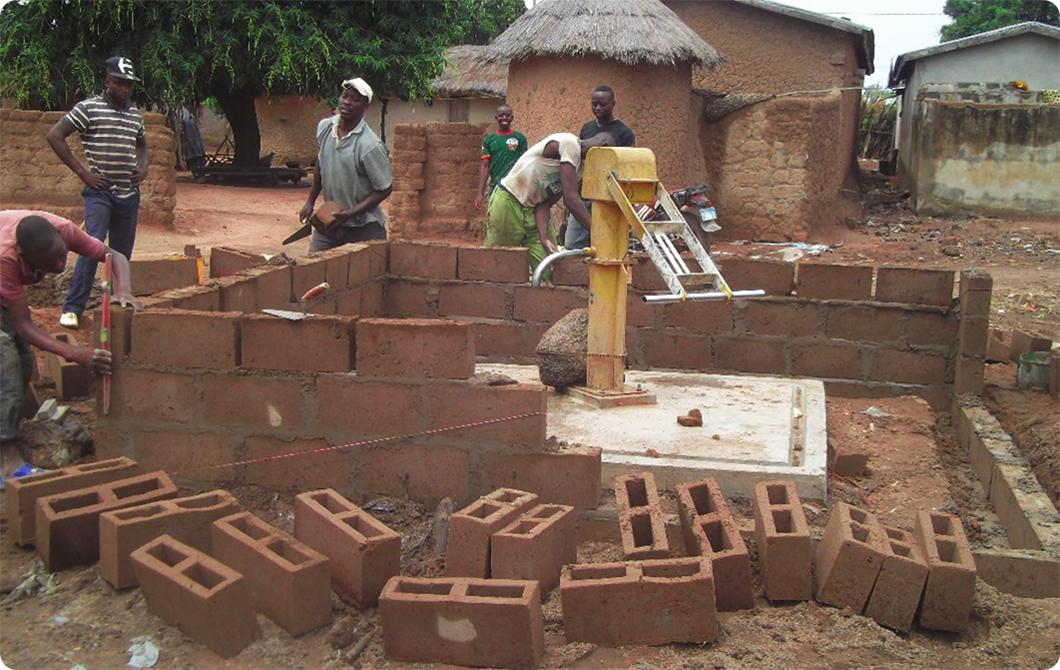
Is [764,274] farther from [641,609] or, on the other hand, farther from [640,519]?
[641,609]

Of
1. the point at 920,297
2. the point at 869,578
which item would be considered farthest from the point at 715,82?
the point at 869,578

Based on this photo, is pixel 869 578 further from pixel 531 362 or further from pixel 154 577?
pixel 531 362

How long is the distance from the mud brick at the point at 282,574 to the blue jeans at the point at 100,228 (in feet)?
11.0

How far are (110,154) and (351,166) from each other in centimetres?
163

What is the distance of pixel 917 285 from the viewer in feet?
21.1

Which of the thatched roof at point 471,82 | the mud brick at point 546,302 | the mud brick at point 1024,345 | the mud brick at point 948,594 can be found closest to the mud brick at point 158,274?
the mud brick at point 546,302

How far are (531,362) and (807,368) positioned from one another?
170cm

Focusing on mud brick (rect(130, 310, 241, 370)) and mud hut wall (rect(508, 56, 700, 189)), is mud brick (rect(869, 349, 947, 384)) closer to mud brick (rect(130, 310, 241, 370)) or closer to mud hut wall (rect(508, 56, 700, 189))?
mud brick (rect(130, 310, 241, 370))

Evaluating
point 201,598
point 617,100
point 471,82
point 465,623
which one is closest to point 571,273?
point 465,623

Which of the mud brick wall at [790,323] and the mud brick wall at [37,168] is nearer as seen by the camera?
the mud brick wall at [790,323]

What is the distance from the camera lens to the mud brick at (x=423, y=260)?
6.82 meters

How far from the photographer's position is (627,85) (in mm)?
12922

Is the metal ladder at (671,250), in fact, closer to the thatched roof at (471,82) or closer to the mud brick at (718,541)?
the mud brick at (718,541)

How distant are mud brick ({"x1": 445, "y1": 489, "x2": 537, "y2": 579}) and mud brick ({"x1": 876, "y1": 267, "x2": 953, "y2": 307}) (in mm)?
3615
